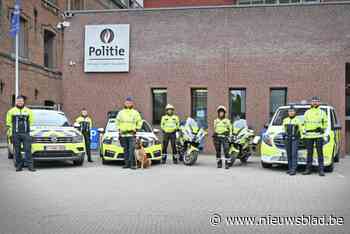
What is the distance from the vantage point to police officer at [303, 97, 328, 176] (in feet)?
40.9

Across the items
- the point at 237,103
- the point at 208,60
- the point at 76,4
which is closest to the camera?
the point at 208,60

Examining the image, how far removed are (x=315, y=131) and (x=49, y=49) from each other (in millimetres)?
25437

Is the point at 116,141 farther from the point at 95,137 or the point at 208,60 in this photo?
the point at 208,60

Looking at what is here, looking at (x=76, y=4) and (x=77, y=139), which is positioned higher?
(x=76, y=4)

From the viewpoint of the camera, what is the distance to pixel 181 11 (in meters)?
20.8

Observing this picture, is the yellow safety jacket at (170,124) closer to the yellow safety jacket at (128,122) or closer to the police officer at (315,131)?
the yellow safety jacket at (128,122)

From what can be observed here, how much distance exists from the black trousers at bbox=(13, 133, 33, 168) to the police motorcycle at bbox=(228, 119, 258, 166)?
18.9 feet

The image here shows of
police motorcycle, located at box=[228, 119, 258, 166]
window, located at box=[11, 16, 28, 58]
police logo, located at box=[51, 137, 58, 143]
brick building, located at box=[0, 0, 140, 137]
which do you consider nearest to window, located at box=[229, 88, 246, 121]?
police motorcycle, located at box=[228, 119, 258, 166]

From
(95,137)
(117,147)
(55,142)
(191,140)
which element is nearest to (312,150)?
(191,140)

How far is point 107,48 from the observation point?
69.4ft

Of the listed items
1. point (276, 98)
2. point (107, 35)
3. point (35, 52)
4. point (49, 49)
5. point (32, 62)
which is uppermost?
point (49, 49)

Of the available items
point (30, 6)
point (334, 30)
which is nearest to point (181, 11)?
point (334, 30)

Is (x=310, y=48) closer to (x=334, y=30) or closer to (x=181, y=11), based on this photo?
(x=334, y=30)

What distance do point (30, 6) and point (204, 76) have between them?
49.1 ft
